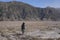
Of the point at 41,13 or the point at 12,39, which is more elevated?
the point at 12,39

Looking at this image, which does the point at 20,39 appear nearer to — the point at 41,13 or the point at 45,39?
the point at 45,39

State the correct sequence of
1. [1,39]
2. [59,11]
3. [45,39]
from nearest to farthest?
[1,39] < [45,39] < [59,11]

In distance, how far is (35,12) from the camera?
19762cm

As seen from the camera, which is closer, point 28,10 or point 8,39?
point 8,39

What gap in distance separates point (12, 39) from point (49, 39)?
4.62m

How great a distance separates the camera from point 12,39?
68.2 ft

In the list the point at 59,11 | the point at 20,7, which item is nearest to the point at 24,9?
the point at 20,7

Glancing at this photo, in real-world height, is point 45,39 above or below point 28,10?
above

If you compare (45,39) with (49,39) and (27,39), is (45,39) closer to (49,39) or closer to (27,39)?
(49,39)

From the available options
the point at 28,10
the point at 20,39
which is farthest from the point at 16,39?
the point at 28,10

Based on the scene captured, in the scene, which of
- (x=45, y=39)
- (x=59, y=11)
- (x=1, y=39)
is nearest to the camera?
(x=1, y=39)

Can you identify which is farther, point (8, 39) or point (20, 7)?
point (20, 7)

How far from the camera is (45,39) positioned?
2203cm

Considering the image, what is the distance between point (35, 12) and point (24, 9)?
12477 millimetres
